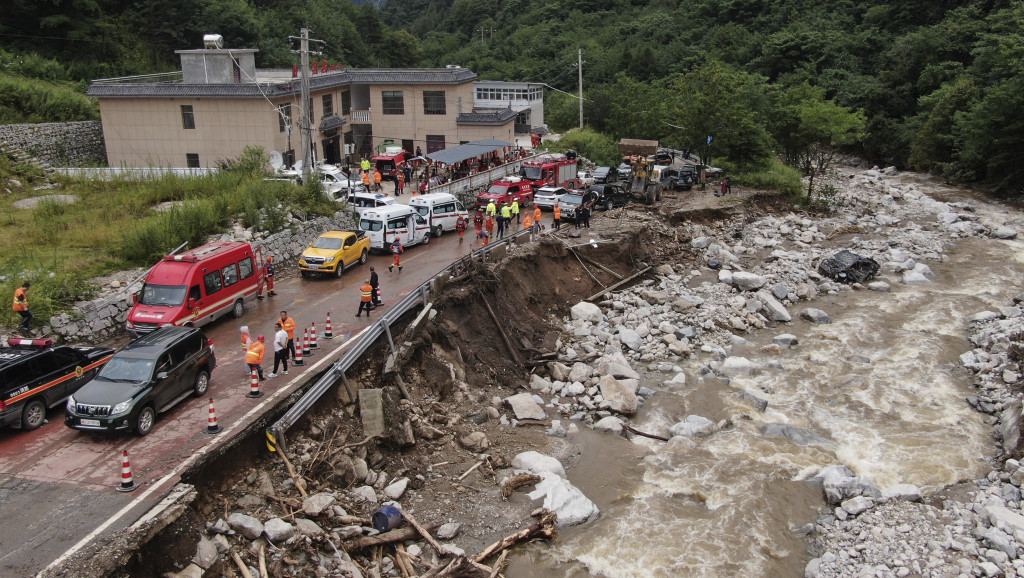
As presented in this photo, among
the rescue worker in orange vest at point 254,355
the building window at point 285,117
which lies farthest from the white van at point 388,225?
the rescue worker in orange vest at point 254,355

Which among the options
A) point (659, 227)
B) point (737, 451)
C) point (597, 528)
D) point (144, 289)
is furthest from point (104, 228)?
point (659, 227)

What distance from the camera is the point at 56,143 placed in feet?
120

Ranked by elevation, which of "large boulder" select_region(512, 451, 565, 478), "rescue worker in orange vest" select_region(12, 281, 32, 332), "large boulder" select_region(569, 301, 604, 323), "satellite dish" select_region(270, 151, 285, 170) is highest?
"satellite dish" select_region(270, 151, 285, 170)

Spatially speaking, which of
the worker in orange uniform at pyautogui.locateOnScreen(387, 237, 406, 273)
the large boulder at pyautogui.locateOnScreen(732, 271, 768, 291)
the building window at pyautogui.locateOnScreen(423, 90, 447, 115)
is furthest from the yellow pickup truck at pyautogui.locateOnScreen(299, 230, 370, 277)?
the building window at pyautogui.locateOnScreen(423, 90, 447, 115)

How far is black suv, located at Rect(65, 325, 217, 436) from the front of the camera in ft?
45.4

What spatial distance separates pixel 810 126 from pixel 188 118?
36529mm

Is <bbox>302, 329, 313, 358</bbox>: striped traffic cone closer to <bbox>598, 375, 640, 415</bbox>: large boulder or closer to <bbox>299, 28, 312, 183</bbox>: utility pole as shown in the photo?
<bbox>598, 375, 640, 415</bbox>: large boulder

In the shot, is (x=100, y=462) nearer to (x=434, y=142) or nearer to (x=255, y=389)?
(x=255, y=389)

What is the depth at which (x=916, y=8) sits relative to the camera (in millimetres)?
72312

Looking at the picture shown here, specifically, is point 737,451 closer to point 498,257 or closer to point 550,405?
point 550,405

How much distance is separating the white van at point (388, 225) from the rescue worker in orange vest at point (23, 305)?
12.5 metres

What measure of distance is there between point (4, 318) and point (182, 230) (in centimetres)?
686

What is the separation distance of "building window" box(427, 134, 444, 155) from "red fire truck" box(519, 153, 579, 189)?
8099 mm

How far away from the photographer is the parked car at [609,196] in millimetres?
36781
